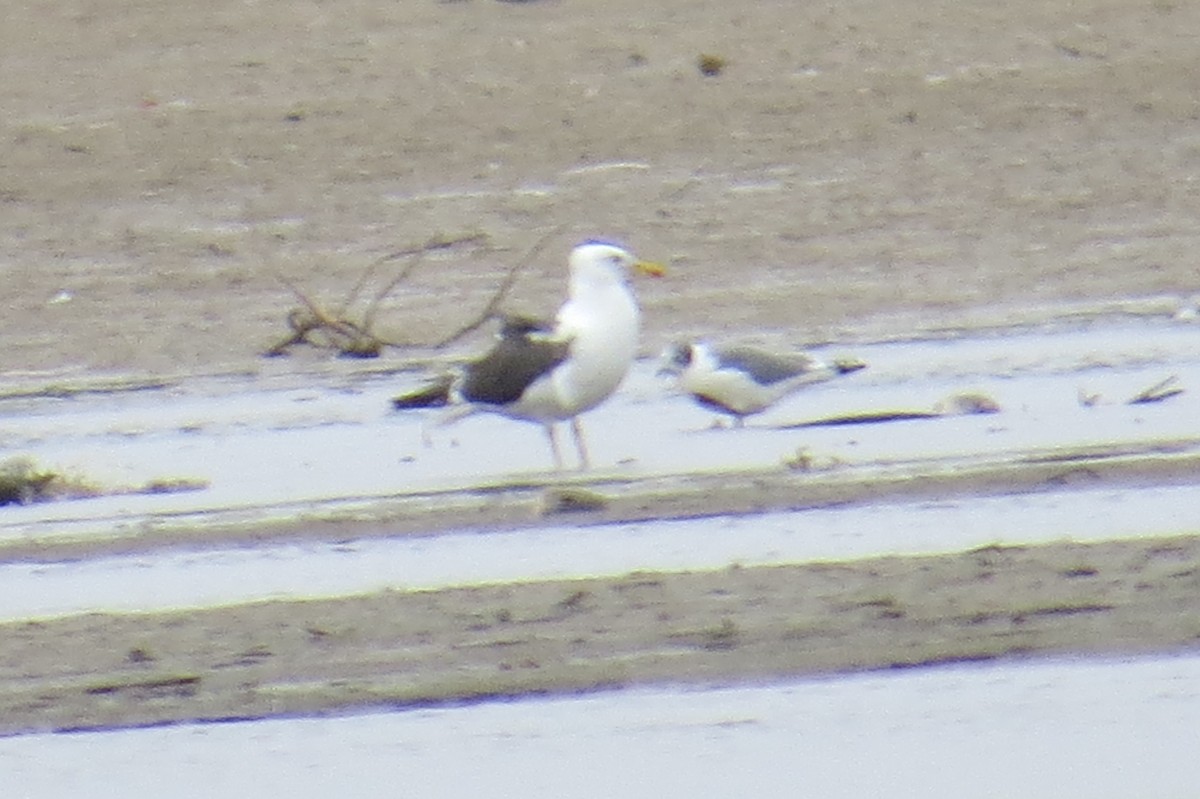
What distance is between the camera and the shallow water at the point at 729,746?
573 cm

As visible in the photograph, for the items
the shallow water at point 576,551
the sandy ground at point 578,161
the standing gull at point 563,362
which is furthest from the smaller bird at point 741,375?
the shallow water at point 576,551

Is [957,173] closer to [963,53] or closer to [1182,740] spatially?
[963,53]

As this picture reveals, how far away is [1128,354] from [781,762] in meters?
5.94

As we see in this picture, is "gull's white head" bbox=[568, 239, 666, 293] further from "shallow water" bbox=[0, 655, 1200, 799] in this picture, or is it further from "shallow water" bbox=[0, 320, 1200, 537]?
"shallow water" bbox=[0, 655, 1200, 799]

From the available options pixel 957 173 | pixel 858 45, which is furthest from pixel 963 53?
pixel 957 173

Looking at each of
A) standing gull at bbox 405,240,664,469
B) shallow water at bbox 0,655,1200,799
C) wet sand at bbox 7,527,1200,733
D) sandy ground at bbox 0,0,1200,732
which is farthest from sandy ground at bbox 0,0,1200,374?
shallow water at bbox 0,655,1200,799

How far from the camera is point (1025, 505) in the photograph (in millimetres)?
8273

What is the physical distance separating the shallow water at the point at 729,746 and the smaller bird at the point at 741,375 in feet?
13.6

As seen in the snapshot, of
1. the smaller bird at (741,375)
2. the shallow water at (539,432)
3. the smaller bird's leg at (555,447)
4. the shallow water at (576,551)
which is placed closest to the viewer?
the shallow water at (576,551)

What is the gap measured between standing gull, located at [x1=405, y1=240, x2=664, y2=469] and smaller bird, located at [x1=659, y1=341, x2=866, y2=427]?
0.36m

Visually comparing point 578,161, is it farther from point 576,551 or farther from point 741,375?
point 576,551

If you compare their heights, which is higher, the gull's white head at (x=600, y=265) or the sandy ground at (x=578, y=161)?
the sandy ground at (x=578, y=161)

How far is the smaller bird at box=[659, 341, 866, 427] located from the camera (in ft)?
34.7

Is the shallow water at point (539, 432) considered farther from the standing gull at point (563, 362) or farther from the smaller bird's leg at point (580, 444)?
the standing gull at point (563, 362)
